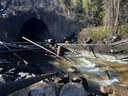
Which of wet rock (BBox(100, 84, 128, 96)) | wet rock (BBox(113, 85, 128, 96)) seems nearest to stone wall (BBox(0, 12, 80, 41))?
wet rock (BBox(100, 84, 128, 96))

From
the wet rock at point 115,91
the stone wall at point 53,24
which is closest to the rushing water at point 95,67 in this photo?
the wet rock at point 115,91

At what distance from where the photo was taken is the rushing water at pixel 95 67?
1741 cm

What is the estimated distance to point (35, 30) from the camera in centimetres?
3184

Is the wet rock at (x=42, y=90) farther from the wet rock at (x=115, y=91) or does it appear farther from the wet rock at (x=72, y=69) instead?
the wet rock at (x=72, y=69)

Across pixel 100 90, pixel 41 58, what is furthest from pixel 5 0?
pixel 100 90

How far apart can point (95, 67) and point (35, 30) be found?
13.4 m

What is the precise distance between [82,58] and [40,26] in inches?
392

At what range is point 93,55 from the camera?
21.6 metres

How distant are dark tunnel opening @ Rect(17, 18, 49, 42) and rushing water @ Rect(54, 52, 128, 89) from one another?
326 inches

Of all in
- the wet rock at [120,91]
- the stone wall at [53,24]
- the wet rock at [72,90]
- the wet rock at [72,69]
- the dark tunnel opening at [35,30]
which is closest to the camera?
the wet rock at [72,90]

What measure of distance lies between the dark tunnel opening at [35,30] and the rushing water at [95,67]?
326 inches

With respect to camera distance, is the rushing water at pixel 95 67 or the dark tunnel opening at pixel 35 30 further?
the dark tunnel opening at pixel 35 30

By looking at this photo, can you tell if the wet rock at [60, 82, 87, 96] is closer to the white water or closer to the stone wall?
the white water

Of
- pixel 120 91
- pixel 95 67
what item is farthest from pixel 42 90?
pixel 95 67
